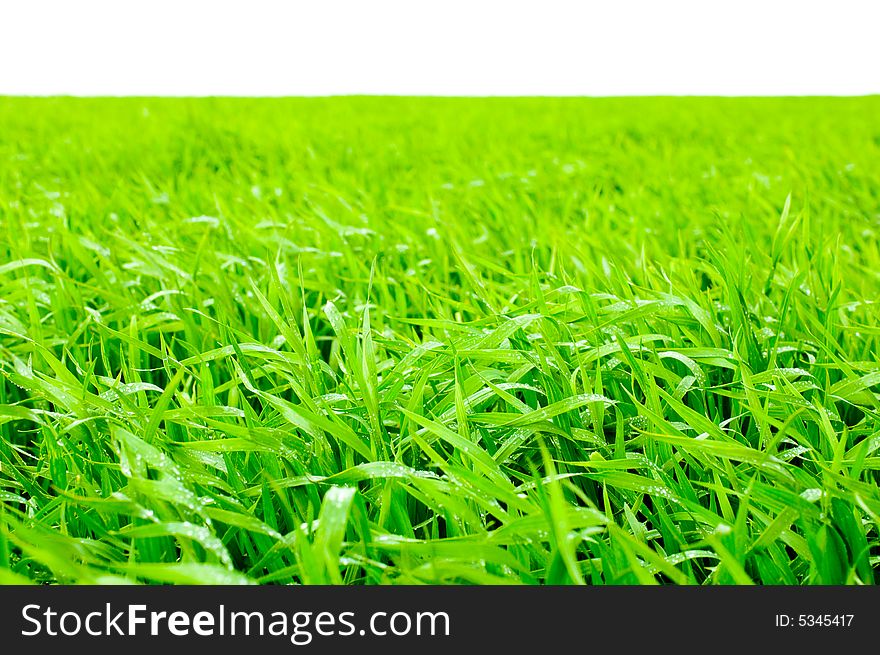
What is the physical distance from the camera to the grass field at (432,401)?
2.51 feet

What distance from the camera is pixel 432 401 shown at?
1.11 meters

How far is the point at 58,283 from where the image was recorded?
4.95 ft

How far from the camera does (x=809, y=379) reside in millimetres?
1174

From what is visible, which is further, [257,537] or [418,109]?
[418,109]

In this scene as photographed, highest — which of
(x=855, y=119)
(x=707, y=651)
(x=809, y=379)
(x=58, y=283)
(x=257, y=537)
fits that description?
(x=855, y=119)

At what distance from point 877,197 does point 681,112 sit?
4.87 meters

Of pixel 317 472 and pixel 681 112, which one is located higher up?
pixel 681 112

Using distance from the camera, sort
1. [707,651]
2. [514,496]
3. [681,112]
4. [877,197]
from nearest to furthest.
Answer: [707,651] < [514,496] < [877,197] < [681,112]

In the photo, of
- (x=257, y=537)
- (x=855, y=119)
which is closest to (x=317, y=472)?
(x=257, y=537)

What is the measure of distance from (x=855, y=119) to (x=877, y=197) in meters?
4.33

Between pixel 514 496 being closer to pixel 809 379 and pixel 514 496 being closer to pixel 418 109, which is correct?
pixel 809 379

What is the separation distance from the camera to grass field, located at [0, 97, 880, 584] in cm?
77

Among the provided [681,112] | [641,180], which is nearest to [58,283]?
[641,180]

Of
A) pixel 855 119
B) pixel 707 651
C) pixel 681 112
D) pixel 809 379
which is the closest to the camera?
pixel 707 651
